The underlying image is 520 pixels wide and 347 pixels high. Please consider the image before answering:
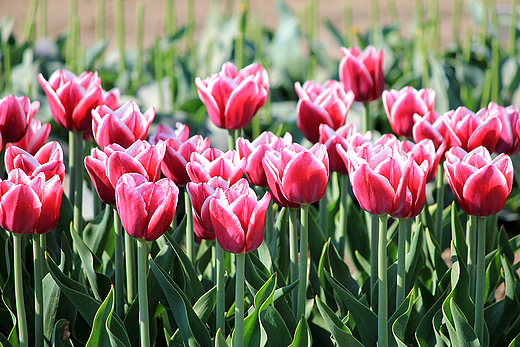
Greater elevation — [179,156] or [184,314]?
[179,156]

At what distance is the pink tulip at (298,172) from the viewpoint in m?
0.96

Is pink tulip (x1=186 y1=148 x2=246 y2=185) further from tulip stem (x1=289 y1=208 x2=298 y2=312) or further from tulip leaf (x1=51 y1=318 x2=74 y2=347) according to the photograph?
tulip leaf (x1=51 y1=318 x2=74 y2=347)

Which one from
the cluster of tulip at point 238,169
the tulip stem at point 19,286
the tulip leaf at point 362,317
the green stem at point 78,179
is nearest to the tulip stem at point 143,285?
the cluster of tulip at point 238,169

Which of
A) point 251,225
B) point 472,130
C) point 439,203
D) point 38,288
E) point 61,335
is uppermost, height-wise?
point 472,130

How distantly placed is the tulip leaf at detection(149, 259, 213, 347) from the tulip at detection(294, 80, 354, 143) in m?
0.53

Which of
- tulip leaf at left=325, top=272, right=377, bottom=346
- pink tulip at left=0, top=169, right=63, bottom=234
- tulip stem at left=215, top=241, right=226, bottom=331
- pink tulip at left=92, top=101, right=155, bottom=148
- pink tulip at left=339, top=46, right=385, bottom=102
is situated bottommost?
tulip leaf at left=325, top=272, right=377, bottom=346

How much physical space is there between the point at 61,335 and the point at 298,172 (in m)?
0.59

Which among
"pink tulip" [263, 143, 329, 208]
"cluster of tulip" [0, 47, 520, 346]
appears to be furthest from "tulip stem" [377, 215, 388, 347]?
"pink tulip" [263, 143, 329, 208]

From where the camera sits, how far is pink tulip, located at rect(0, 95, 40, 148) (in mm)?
1214

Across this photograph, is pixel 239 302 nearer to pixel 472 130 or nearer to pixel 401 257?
pixel 401 257

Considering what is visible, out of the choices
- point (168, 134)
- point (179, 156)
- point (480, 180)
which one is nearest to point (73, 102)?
point (168, 134)

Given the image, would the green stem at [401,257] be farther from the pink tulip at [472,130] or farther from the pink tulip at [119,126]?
the pink tulip at [119,126]

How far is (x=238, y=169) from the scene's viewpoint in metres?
1.01

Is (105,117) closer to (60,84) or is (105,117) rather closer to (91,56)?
(60,84)
